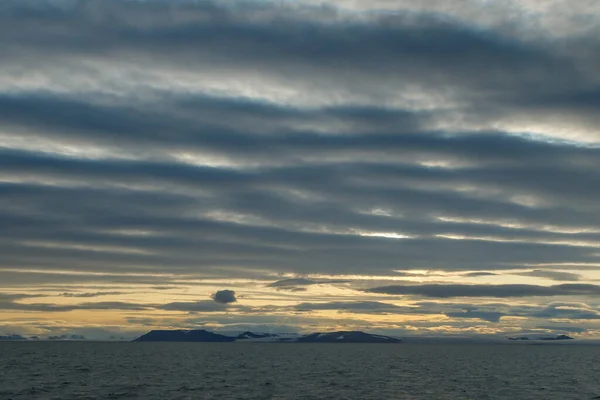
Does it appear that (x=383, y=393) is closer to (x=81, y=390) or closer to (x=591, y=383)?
(x=81, y=390)

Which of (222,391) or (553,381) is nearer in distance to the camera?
(222,391)

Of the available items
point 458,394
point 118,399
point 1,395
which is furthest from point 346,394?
point 1,395

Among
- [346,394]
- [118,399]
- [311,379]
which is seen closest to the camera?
[118,399]

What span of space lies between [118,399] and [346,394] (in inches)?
1334

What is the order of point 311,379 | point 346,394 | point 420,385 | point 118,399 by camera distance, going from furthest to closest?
1. point 311,379
2. point 420,385
3. point 346,394
4. point 118,399

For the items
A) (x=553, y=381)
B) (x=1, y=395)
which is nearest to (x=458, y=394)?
(x=553, y=381)

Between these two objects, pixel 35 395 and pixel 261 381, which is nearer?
pixel 35 395

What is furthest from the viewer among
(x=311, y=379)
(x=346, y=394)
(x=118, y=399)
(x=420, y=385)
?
(x=311, y=379)

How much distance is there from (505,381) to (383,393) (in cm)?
4427

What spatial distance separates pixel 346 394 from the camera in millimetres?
105312

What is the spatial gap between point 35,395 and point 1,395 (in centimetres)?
530

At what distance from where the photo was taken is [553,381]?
143375 mm

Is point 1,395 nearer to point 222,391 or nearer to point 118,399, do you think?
point 118,399

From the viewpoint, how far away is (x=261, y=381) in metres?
132
